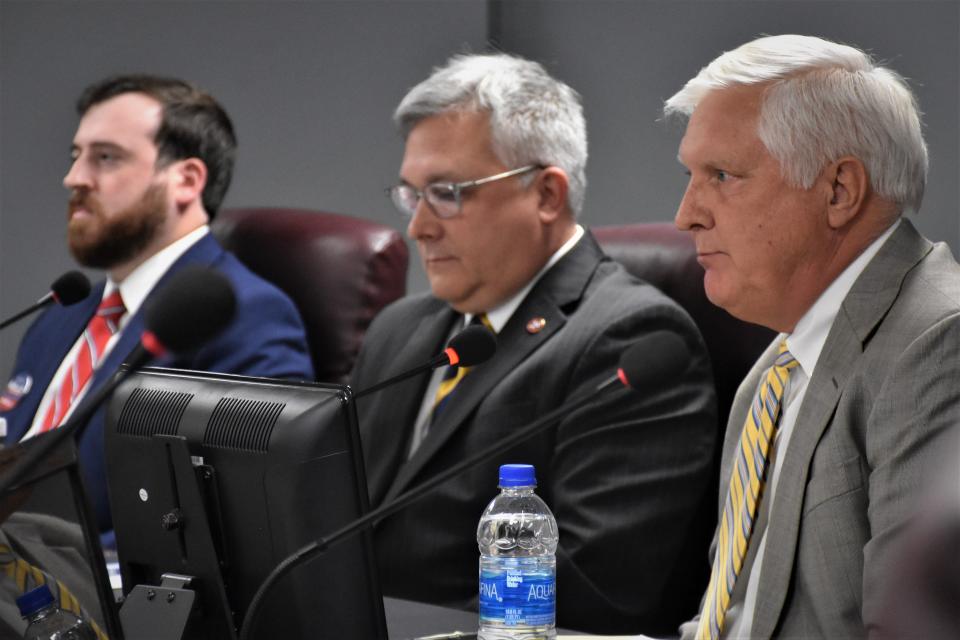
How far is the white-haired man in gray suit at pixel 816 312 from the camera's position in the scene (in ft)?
4.25

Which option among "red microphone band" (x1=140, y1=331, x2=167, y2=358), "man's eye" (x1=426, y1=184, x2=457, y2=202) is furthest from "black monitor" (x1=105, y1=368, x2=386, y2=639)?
"man's eye" (x1=426, y1=184, x2=457, y2=202)

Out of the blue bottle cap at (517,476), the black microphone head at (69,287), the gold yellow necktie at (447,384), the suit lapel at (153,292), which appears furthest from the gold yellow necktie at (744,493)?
the suit lapel at (153,292)

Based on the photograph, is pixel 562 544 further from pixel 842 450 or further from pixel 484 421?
pixel 842 450

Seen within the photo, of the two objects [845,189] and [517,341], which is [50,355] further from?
[845,189]

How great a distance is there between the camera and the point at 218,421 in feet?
3.85

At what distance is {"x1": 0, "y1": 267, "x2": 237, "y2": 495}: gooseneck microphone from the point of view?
887 millimetres

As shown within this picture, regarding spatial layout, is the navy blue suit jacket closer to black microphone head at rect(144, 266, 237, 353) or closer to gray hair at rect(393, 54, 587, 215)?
gray hair at rect(393, 54, 587, 215)

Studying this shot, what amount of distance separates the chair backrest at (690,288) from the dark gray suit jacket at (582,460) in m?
0.06

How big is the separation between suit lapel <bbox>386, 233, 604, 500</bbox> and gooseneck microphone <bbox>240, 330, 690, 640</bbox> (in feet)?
3.11

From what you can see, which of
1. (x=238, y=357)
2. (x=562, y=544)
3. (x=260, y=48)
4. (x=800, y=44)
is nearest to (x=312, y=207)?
(x=260, y=48)

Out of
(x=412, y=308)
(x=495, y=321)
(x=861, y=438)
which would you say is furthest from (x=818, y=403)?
(x=412, y=308)

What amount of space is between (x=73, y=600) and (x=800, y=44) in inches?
42.0

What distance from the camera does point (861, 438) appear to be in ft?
4.39

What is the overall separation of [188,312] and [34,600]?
0.34m
